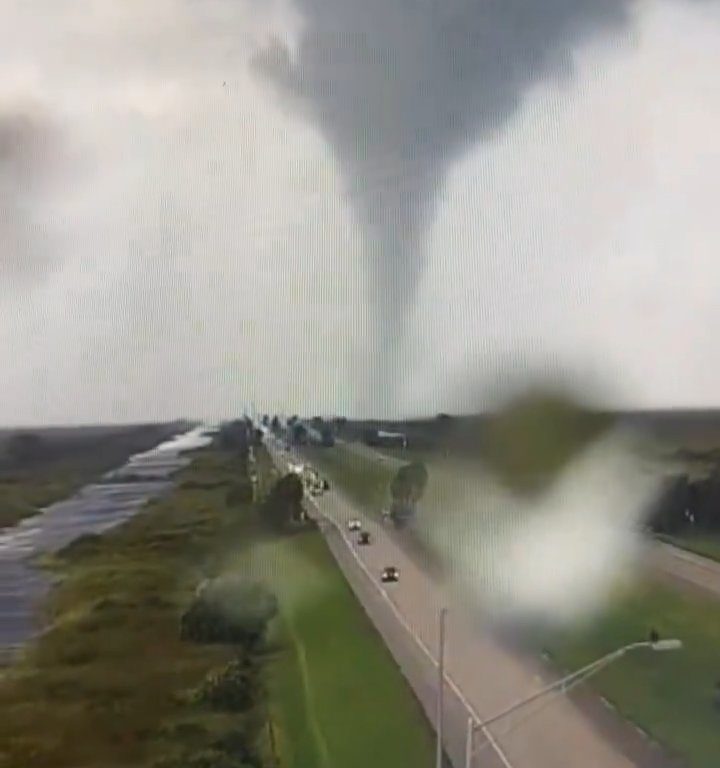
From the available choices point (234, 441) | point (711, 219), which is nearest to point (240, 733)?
point (234, 441)

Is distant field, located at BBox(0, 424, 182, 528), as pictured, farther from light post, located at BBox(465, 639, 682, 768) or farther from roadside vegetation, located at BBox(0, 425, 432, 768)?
light post, located at BBox(465, 639, 682, 768)

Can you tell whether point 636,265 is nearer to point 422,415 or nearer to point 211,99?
point 422,415

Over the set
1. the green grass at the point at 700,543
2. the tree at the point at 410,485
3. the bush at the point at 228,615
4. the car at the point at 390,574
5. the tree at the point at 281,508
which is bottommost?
the bush at the point at 228,615

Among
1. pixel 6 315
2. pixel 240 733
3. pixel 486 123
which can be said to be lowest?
pixel 240 733

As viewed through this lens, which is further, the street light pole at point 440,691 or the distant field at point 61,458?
the distant field at point 61,458

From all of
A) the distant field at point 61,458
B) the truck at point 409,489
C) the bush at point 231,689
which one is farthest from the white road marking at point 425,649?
the distant field at point 61,458

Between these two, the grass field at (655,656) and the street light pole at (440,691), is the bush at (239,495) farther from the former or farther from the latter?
the street light pole at (440,691)

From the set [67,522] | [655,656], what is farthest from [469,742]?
[67,522]
